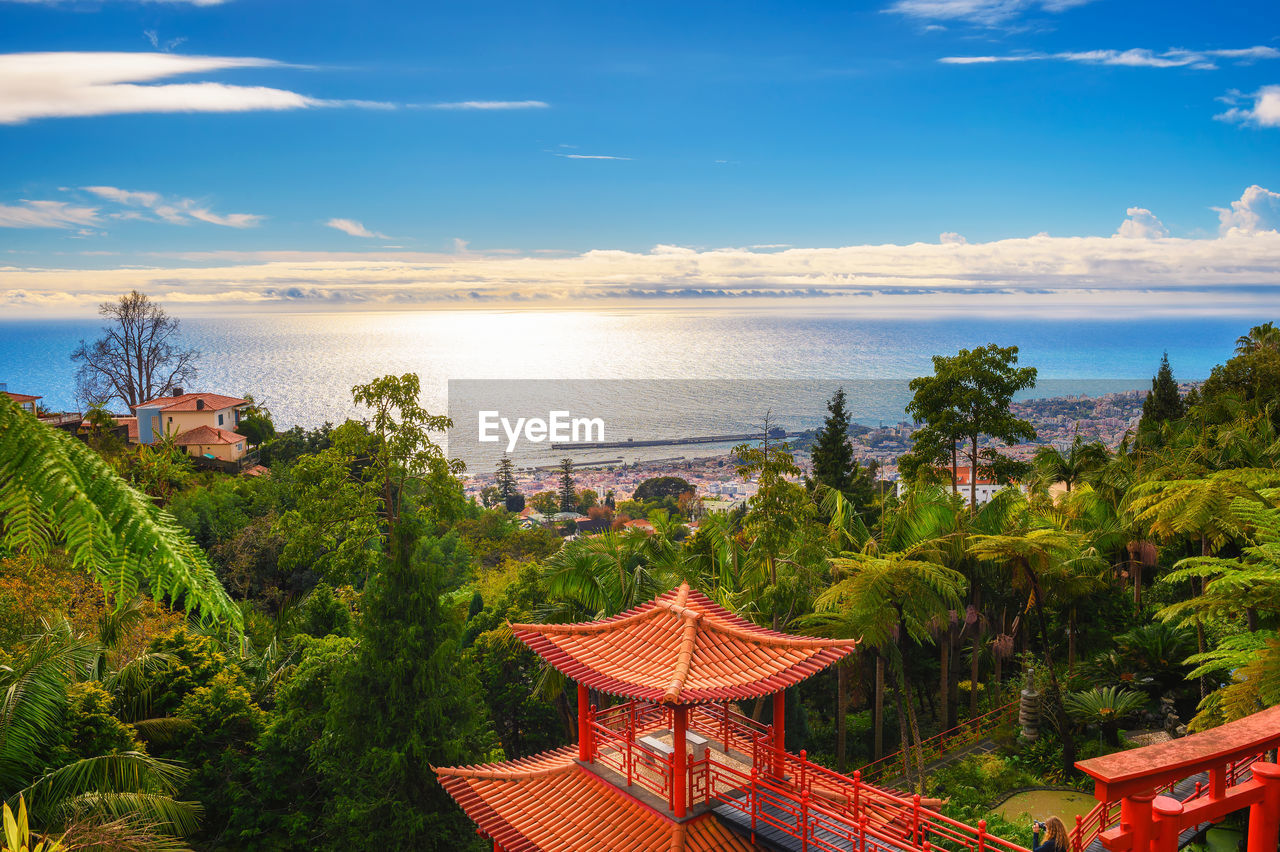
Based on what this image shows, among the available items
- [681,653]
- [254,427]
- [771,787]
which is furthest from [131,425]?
→ [771,787]

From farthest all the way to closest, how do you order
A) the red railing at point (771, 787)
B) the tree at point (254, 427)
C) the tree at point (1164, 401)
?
the tree at point (254, 427), the tree at point (1164, 401), the red railing at point (771, 787)

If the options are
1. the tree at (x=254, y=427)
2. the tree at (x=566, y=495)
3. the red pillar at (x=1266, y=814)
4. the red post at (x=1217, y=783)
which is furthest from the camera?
the tree at (x=566, y=495)

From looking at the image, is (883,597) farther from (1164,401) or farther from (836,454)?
(1164,401)

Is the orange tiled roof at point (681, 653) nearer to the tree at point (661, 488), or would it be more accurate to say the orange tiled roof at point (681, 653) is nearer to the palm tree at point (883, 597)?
the palm tree at point (883, 597)

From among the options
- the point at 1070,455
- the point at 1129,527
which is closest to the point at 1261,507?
the point at 1129,527

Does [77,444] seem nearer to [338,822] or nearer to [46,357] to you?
[338,822]

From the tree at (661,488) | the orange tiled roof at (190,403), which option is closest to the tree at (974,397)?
the orange tiled roof at (190,403)

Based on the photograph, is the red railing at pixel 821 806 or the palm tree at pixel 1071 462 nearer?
the red railing at pixel 821 806
